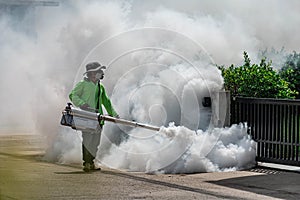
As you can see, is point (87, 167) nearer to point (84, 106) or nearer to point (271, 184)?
point (84, 106)

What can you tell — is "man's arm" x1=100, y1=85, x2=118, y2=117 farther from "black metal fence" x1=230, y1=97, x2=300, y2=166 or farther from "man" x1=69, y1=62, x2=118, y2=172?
"black metal fence" x1=230, y1=97, x2=300, y2=166

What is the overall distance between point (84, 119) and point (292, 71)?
4.57 meters

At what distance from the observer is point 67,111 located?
338 inches

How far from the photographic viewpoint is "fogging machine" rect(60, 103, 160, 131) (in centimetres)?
864

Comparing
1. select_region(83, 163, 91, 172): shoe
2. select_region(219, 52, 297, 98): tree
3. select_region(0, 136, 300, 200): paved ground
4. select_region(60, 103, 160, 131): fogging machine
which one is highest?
select_region(219, 52, 297, 98): tree

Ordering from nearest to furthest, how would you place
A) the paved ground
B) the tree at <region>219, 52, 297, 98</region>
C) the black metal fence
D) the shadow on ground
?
the paved ground, the shadow on ground, the black metal fence, the tree at <region>219, 52, 297, 98</region>

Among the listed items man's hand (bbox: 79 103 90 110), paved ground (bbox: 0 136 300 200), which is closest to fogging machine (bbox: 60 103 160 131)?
man's hand (bbox: 79 103 90 110)

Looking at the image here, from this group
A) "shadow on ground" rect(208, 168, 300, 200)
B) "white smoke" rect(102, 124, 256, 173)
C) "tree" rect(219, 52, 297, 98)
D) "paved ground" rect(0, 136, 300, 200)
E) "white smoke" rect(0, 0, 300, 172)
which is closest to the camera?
"paved ground" rect(0, 136, 300, 200)

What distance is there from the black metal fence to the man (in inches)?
82.1

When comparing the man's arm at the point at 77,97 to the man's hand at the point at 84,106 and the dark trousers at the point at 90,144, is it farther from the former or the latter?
the dark trousers at the point at 90,144

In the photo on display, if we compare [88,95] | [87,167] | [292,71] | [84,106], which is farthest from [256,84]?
[87,167]

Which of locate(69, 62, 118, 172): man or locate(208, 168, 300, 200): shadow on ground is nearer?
locate(208, 168, 300, 200): shadow on ground

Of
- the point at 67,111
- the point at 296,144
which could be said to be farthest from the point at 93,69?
the point at 296,144

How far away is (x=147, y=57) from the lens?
10.4 m
